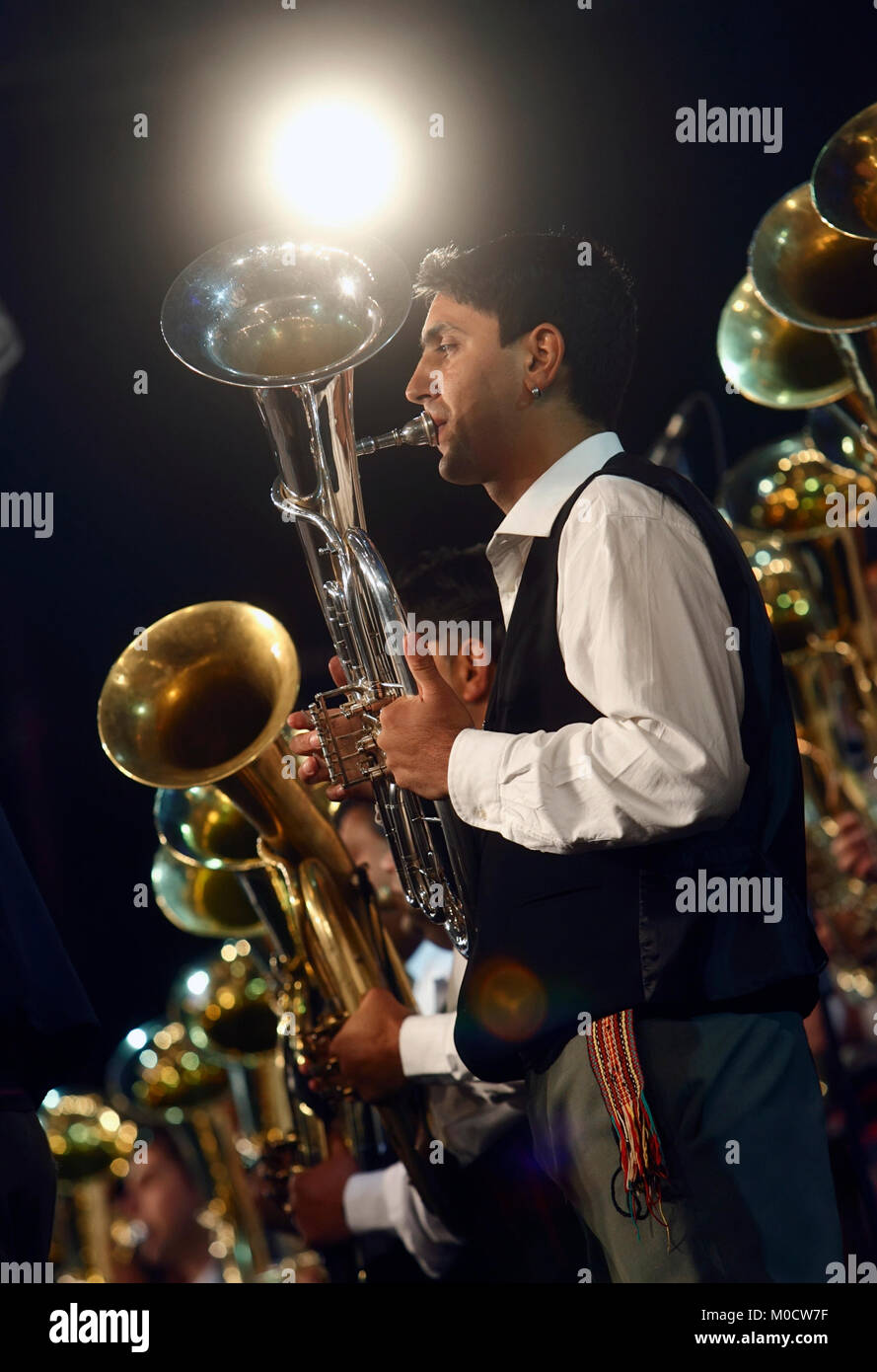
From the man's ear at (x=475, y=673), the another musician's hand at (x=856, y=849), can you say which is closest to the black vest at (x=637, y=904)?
the man's ear at (x=475, y=673)

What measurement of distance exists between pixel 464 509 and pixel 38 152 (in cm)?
137

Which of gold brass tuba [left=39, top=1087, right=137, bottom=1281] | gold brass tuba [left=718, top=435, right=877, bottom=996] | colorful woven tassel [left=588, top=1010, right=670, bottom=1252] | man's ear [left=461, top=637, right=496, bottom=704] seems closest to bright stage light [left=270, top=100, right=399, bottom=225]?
man's ear [left=461, top=637, right=496, bottom=704]

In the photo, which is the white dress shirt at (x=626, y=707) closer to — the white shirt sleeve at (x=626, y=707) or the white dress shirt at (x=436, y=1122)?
the white shirt sleeve at (x=626, y=707)

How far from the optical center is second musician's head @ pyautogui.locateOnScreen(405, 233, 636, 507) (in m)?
2.11

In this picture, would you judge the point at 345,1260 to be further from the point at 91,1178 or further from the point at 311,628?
the point at 91,1178

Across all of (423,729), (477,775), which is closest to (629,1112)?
(477,775)

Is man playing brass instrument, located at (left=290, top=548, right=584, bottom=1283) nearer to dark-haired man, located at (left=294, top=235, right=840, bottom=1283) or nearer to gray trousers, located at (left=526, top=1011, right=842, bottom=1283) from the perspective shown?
dark-haired man, located at (left=294, top=235, right=840, bottom=1283)

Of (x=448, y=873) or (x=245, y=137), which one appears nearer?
(x=448, y=873)

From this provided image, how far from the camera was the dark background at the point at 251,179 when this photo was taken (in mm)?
3057

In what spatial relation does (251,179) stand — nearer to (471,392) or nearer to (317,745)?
(471,392)

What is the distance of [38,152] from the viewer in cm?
319

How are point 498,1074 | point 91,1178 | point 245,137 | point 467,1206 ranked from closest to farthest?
1. point 498,1074
2. point 467,1206
3. point 245,137
4. point 91,1178

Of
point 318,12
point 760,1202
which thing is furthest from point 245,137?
point 760,1202

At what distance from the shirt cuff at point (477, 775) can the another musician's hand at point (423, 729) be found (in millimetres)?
45
